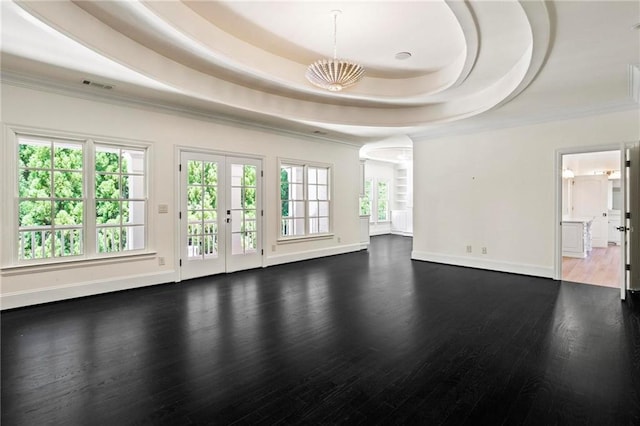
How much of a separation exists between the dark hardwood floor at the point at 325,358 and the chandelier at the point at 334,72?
2.61m

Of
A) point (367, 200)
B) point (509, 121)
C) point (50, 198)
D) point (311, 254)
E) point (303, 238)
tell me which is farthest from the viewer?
point (367, 200)

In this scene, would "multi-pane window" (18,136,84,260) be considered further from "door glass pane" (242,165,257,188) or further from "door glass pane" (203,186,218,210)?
"door glass pane" (242,165,257,188)

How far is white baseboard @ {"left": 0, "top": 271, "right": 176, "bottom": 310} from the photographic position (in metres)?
3.90

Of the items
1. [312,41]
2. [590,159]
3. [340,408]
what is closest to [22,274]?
[340,408]

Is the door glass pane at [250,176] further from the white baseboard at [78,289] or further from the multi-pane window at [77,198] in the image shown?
the white baseboard at [78,289]

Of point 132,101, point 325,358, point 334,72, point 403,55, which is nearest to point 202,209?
point 132,101

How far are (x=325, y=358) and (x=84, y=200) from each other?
12.6 feet

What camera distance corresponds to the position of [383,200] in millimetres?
12453

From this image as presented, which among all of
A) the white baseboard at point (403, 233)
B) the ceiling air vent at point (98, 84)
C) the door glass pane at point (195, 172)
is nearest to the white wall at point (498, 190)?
the door glass pane at point (195, 172)

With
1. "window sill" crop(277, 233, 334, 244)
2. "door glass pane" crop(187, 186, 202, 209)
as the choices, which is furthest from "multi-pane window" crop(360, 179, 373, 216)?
"door glass pane" crop(187, 186, 202, 209)

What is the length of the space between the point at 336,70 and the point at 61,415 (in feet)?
11.8

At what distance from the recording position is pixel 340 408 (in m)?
2.07

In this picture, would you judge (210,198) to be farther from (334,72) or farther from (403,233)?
(403,233)

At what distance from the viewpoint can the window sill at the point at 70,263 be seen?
3887mm
